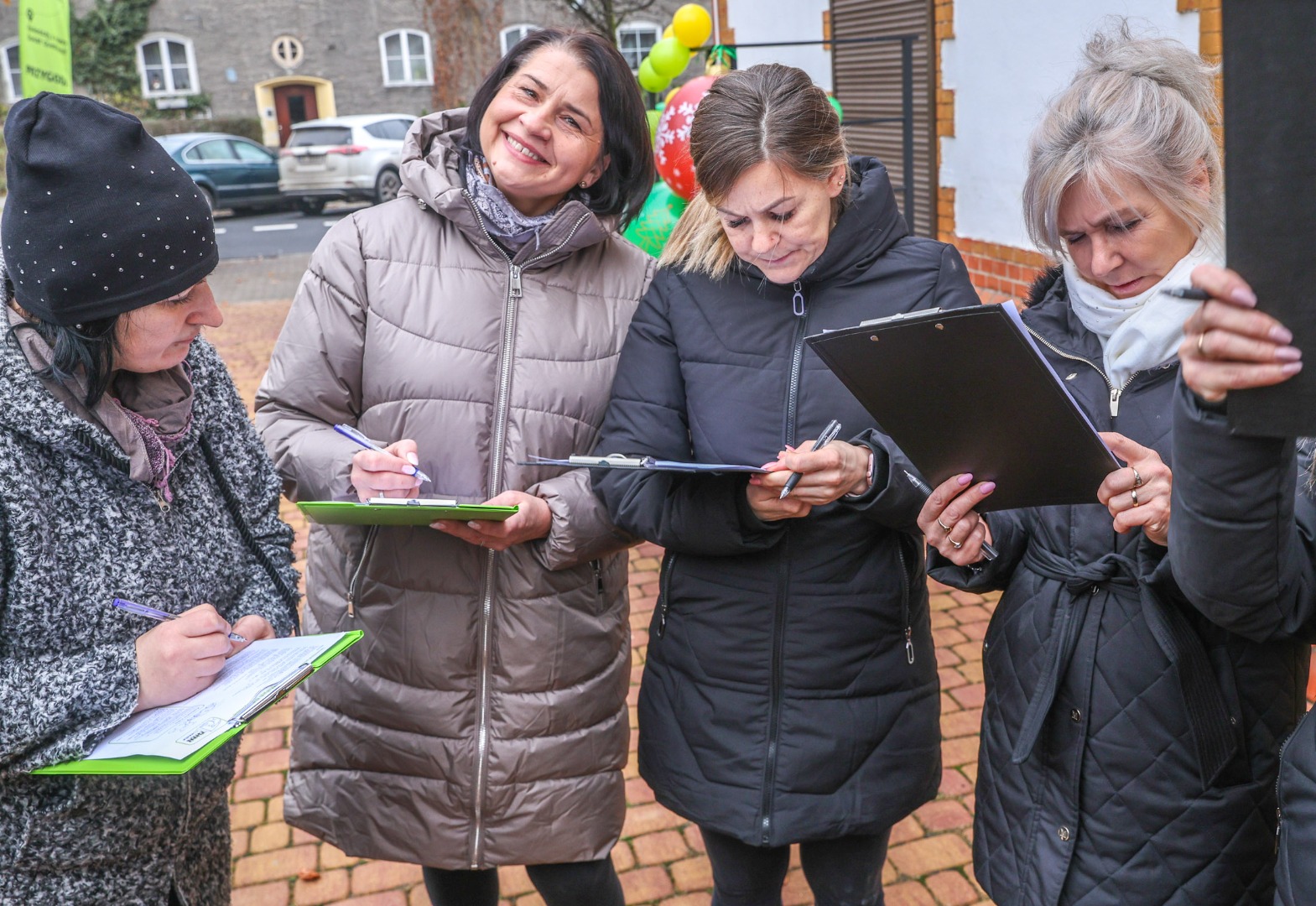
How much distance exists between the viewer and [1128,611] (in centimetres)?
169

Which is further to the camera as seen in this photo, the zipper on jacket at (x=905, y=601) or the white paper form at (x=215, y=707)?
the zipper on jacket at (x=905, y=601)

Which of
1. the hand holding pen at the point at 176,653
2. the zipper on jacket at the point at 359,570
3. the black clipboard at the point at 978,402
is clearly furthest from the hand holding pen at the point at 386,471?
the black clipboard at the point at 978,402

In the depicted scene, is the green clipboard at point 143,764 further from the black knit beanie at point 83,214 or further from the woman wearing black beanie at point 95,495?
the black knit beanie at point 83,214

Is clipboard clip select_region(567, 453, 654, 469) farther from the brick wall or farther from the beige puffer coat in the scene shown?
the brick wall

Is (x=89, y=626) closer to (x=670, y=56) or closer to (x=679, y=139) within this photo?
(x=679, y=139)

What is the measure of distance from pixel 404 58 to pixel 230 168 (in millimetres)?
10258

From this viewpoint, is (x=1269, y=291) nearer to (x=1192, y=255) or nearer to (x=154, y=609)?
(x=1192, y=255)

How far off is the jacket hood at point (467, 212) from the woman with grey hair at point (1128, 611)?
0.85 meters

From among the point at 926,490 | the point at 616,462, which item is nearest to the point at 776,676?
the point at 926,490

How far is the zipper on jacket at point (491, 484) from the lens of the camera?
7.05 feet

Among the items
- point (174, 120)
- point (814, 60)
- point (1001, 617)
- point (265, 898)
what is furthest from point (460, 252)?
point (174, 120)

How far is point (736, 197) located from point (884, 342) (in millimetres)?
601

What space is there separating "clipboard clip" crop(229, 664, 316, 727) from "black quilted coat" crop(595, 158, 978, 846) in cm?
72

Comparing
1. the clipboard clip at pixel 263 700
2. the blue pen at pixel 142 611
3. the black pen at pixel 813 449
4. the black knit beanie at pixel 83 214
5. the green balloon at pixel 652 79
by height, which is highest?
the green balloon at pixel 652 79
